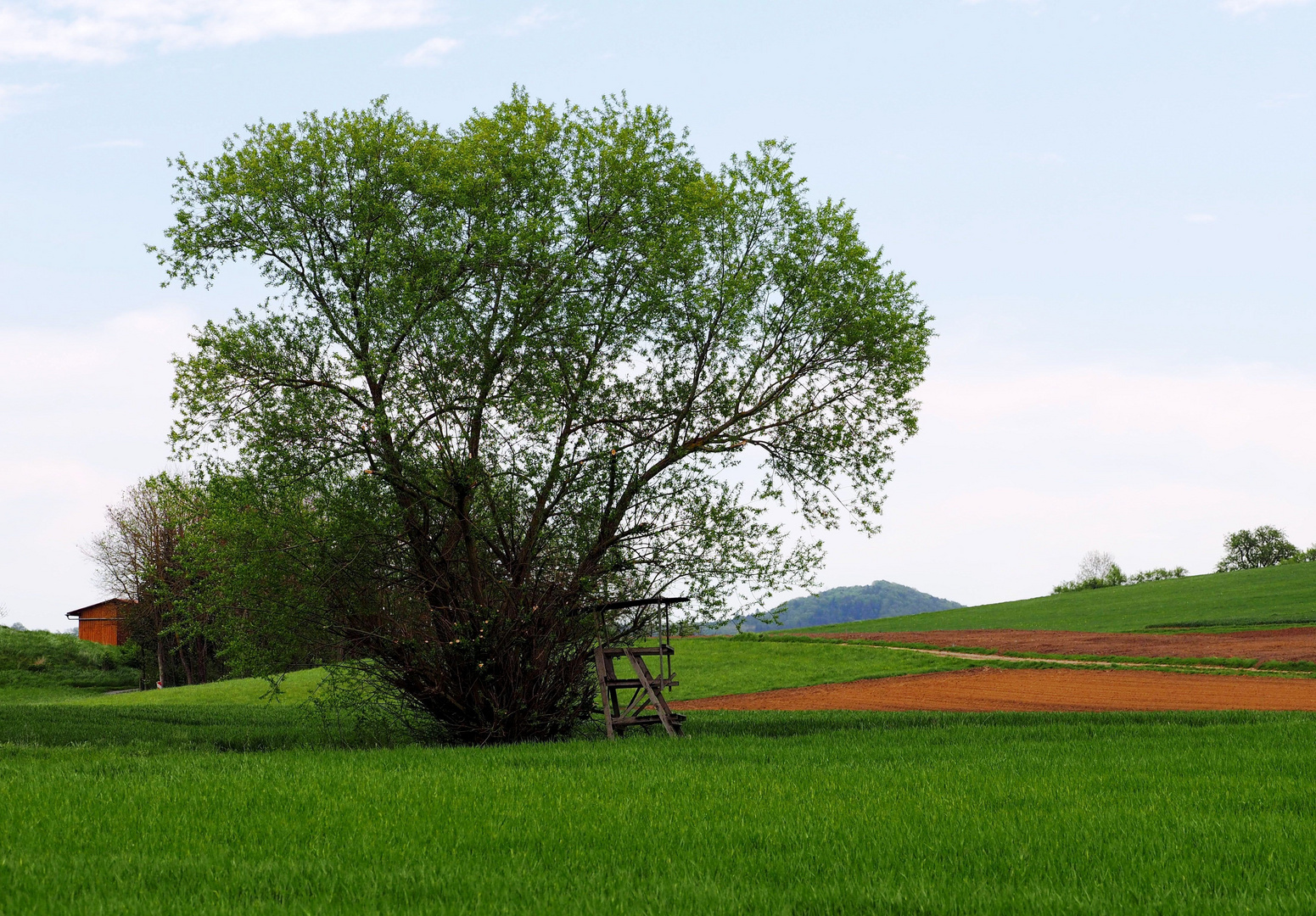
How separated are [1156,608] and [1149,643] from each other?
71.9 feet

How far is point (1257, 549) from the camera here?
128125 mm

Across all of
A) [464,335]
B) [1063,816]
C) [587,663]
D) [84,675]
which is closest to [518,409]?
[464,335]

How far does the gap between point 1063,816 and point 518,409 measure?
1252 centimetres

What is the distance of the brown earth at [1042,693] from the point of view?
96.7ft

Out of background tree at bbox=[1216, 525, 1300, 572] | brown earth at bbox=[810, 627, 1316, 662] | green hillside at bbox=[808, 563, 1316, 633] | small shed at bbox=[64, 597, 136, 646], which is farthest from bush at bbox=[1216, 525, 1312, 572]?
small shed at bbox=[64, 597, 136, 646]

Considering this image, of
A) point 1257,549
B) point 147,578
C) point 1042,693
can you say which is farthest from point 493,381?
point 1257,549

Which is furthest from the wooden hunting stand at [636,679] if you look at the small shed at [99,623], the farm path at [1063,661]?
the small shed at [99,623]

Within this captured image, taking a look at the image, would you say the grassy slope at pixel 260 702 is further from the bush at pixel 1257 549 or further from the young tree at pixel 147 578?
the bush at pixel 1257 549

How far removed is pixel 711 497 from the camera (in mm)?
20344

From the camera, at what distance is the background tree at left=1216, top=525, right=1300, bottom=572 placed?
12638 centimetres

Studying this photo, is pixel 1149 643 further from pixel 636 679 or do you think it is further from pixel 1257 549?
pixel 1257 549

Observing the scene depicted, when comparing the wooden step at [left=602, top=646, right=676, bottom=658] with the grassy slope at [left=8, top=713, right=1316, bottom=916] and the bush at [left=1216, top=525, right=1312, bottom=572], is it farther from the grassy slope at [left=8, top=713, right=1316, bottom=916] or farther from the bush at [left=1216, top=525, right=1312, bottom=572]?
the bush at [left=1216, top=525, right=1312, bottom=572]

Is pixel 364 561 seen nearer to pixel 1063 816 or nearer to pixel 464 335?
pixel 464 335

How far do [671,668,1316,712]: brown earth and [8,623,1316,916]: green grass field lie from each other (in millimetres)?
12261
